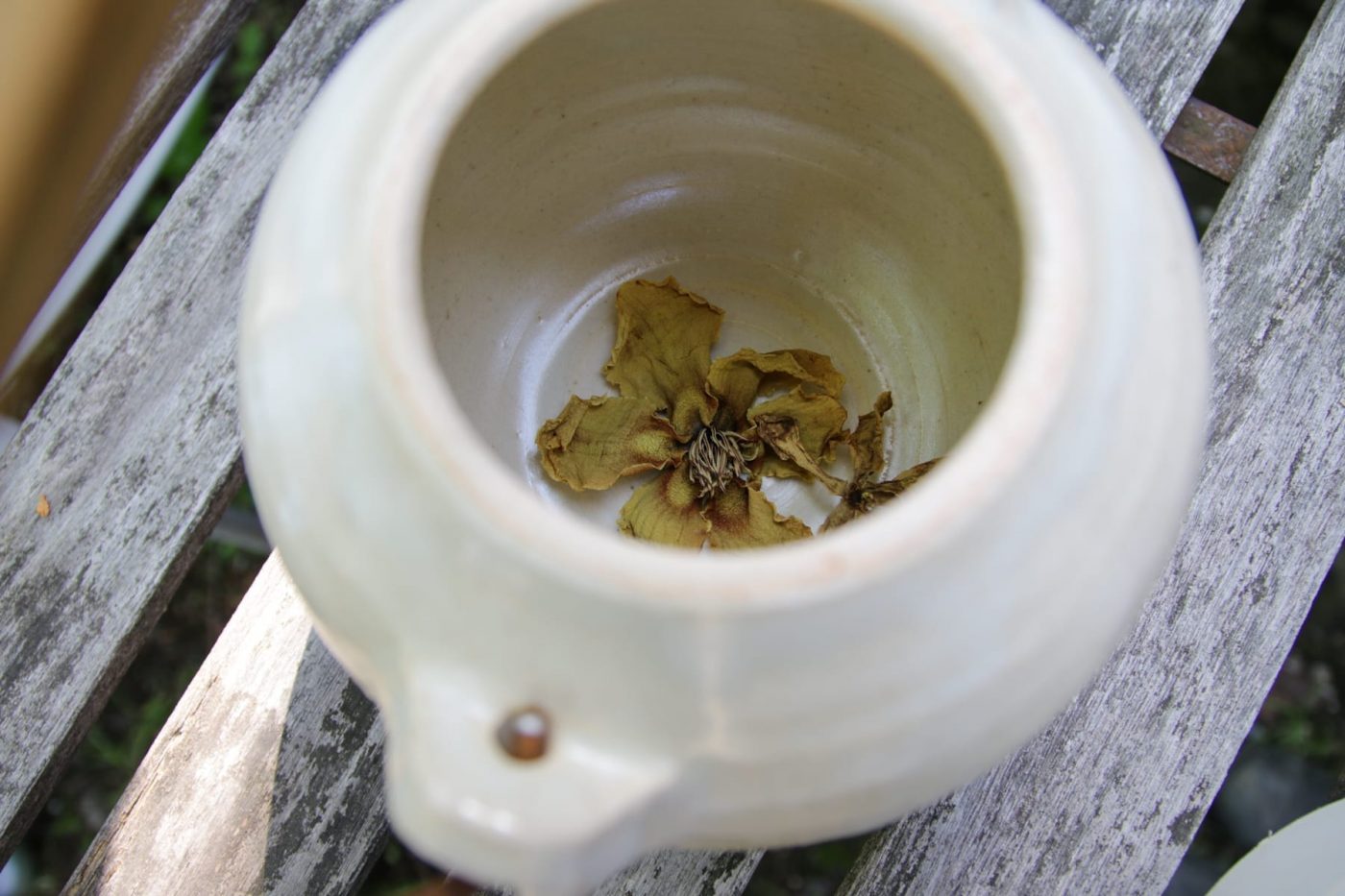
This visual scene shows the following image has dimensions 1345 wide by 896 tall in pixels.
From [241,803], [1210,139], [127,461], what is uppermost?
[1210,139]

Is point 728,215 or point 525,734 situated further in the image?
point 728,215

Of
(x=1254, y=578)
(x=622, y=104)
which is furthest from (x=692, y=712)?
(x=1254, y=578)

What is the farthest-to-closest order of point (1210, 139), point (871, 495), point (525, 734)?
point (1210, 139) < point (871, 495) < point (525, 734)

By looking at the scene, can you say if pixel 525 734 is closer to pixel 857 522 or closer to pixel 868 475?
pixel 857 522

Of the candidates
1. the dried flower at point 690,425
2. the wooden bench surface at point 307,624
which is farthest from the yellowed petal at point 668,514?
the wooden bench surface at point 307,624

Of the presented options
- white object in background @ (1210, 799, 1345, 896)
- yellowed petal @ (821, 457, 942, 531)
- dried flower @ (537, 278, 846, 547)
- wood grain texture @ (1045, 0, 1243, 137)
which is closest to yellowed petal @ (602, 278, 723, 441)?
dried flower @ (537, 278, 846, 547)

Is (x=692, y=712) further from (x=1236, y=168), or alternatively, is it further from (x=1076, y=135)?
(x=1236, y=168)

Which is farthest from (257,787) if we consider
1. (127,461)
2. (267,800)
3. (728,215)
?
(728,215)
